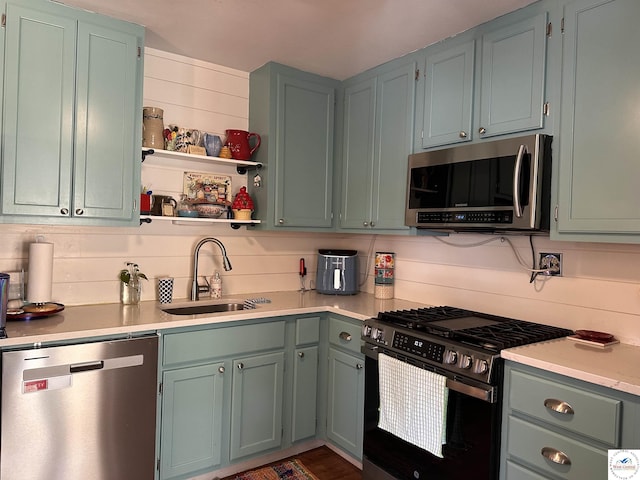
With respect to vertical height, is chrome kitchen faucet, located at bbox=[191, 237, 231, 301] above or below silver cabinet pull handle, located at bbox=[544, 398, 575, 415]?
above

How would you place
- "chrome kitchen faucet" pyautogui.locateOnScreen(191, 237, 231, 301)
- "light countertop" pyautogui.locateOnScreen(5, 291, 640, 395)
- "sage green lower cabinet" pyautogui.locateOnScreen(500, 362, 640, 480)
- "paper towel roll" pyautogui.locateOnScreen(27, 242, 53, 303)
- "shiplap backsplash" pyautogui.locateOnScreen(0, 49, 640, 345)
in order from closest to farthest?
"sage green lower cabinet" pyautogui.locateOnScreen(500, 362, 640, 480) < "light countertop" pyautogui.locateOnScreen(5, 291, 640, 395) < "shiplap backsplash" pyautogui.locateOnScreen(0, 49, 640, 345) < "paper towel roll" pyautogui.locateOnScreen(27, 242, 53, 303) < "chrome kitchen faucet" pyautogui.locateOnScreen(191, 237, 231, 301)

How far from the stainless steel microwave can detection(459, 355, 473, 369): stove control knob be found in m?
0.63

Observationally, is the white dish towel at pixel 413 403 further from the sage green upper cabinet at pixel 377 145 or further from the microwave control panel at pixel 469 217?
the sage green upper cabinet at pixel 377 145

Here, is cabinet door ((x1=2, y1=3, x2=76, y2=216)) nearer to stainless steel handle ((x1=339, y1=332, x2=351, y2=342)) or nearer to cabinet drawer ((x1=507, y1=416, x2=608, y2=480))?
stainless steel handle ((x1=339, y1=332, x2=351, y2=342))

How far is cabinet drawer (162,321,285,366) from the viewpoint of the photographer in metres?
2.27

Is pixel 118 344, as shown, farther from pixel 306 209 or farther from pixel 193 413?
pixel 306 209

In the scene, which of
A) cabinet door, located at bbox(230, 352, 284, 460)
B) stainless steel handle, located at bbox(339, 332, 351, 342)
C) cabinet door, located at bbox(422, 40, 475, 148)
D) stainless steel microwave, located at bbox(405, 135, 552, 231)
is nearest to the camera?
stainless steel microwave, located at bbox(405, 135, 552, 231)

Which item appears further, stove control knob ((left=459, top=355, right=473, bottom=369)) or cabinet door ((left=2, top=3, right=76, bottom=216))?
cabinet door ((left=2, top=3, right=76, bottom=216))

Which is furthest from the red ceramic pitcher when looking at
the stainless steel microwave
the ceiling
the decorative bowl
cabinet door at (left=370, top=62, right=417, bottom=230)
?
the stainless steel microwave

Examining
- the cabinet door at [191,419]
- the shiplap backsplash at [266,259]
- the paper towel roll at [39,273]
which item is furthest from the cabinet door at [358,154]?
the paper towel roll at [39,273]

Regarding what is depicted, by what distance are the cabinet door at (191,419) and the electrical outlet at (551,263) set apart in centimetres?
173

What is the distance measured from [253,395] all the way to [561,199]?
1.85 m

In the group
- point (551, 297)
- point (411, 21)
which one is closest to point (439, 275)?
point (551, 297)

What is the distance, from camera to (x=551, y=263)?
7.42 ft
